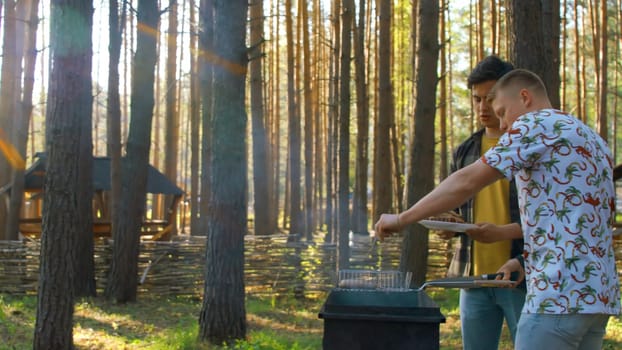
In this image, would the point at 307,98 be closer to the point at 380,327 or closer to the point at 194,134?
the point at 194,134

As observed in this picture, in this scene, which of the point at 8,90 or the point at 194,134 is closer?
the point at 8,90

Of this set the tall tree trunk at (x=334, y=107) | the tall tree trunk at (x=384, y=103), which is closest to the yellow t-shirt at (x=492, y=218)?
the tall tree trunk at (x=334, y=107)

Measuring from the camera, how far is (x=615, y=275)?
246cm

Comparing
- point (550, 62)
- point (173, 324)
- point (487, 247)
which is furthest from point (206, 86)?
point (487, 247)

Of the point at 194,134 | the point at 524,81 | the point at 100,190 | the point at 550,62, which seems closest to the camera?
the point at 524,81

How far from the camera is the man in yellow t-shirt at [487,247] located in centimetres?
337

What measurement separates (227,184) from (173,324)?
9.96ft

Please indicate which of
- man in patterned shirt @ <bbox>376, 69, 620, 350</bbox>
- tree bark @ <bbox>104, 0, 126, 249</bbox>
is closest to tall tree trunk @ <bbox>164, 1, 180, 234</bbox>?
tree bark @ <bbox>104, 0, 126, 249</bbox>

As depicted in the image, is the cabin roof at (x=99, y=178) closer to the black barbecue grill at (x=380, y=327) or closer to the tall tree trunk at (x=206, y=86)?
the tall tree trunk at (x=206, y=86)

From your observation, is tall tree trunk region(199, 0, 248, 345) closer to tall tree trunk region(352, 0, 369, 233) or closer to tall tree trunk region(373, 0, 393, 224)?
tall tree trunk region(373, 0, 393, 224)

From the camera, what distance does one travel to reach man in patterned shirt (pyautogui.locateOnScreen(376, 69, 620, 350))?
2.33 m

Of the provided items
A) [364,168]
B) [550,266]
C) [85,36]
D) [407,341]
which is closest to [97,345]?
[85,36]

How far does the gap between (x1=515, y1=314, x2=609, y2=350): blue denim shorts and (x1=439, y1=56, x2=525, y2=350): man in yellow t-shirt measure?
34.4 inches

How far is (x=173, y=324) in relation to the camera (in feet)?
32.1
